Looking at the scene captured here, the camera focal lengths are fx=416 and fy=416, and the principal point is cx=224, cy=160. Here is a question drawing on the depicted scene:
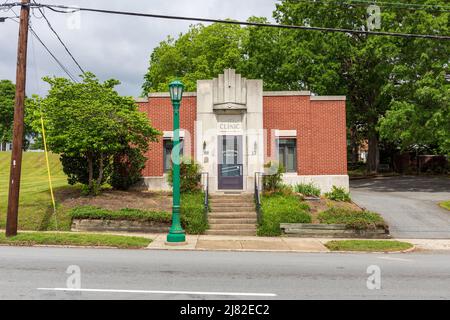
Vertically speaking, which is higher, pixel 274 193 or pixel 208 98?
pixel 208 98

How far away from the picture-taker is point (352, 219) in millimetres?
15133

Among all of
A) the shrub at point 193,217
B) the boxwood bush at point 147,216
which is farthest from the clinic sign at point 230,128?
the boxwood bush at point 147,216

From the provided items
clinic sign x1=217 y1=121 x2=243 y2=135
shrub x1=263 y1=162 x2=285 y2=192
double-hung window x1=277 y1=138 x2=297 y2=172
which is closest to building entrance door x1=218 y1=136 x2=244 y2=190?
clinic sign x1=217 y1=121 x2=243 y2=135

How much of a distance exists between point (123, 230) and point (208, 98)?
7.66 m

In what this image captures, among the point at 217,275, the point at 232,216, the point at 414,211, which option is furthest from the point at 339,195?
the point at 217,275

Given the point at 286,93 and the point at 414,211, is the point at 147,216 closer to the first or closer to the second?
the point at 286,93

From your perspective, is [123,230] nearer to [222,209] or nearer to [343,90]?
[222,209]

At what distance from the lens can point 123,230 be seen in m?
15.0

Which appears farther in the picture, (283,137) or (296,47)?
(296,47)

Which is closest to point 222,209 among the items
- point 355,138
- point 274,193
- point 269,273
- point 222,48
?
point 274,193

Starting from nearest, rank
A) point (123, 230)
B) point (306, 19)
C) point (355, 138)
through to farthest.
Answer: point (123, 230)
point (306, 19)
point (355, 138)

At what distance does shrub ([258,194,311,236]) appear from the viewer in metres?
14.9

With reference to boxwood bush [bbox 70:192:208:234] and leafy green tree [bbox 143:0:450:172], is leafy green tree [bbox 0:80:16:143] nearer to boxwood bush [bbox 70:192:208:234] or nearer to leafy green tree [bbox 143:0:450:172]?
leafy green tree [bbox 143:0:450:172]

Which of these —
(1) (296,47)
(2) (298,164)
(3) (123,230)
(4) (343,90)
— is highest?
(1) (296,47)
